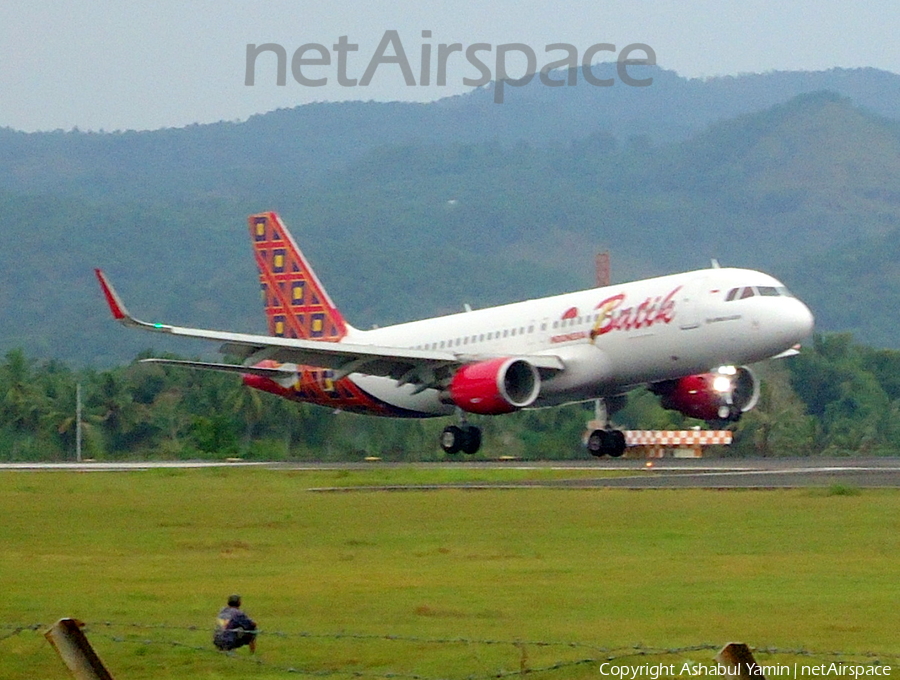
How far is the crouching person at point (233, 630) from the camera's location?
13.7 m

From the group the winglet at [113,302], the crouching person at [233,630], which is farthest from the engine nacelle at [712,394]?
the crouching person at [233,630]

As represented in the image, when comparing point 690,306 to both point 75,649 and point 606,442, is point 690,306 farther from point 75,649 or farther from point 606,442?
point 75,649

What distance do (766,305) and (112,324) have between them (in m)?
160

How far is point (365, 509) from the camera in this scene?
26.8 m

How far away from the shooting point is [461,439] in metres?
46.4

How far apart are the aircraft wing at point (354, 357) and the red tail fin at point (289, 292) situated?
20.3 ft

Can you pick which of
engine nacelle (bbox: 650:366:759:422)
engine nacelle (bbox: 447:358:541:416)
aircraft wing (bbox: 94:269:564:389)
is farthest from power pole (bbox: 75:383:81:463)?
engine nacelle (bbox: 650:366:759:422)

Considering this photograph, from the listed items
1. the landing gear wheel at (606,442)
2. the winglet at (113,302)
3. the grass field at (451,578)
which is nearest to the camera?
the grass field at (451,578)

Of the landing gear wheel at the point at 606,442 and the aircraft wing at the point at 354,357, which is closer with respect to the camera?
the aircraft wing at the point at 354,357

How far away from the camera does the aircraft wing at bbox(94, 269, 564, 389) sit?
44.7 m

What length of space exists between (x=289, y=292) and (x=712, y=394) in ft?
50.1

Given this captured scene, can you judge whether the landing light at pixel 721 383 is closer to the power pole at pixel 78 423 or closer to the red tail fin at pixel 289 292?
the red tail fin at pixel 289 292

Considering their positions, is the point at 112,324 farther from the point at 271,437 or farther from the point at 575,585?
the point at 575,585

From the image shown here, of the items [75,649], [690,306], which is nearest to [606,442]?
[690,306]
